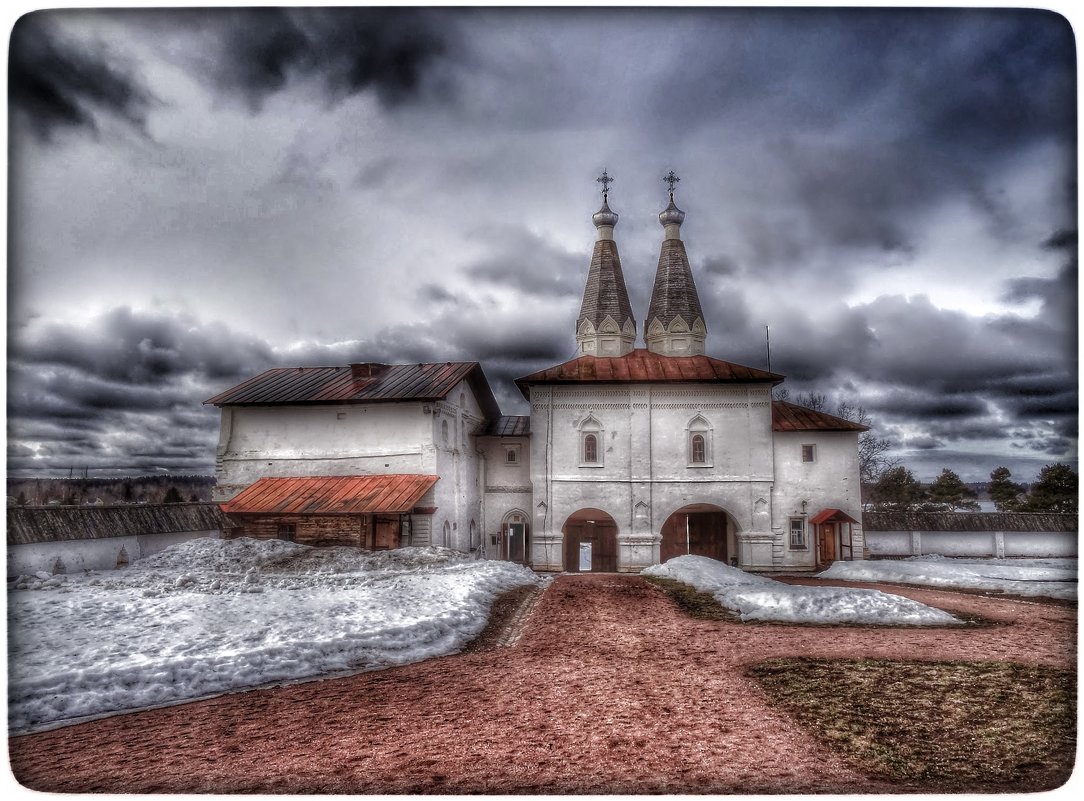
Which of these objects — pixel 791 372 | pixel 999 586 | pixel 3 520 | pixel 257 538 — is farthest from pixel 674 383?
pixel 3 520

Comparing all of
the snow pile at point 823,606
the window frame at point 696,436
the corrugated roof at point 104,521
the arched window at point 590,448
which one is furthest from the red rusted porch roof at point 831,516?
the corrugated roof at point 104,521

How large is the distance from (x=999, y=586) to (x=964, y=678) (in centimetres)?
613

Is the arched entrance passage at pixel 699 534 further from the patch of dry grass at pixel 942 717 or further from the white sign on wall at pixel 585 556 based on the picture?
the patch of dry grass at pixel 942 717

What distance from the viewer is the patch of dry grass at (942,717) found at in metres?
3.83

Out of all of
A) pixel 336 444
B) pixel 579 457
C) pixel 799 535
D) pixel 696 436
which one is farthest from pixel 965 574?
pixel 336 444

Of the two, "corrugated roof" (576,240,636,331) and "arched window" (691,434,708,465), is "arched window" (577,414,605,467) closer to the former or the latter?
"arched window" (691,434,708,465)

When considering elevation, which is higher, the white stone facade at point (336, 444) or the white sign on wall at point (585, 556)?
the white stone facade at point (336, 444)

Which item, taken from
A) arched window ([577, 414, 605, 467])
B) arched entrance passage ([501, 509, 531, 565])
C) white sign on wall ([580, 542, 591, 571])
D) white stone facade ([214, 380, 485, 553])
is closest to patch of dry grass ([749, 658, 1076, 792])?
white stone facade ([214, 380, 485, 553])

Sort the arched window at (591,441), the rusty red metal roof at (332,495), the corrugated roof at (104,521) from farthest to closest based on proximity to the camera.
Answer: the arched window at (591,441)
the rusty red metal roof at (332,495)
the corrugated roof at (104,521)

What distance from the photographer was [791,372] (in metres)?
8.77

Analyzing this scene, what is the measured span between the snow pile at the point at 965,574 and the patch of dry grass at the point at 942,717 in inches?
68.2

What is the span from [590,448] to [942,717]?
11342 millimetres

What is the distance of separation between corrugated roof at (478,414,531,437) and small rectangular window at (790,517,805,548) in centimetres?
701

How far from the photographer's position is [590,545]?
1653cm
